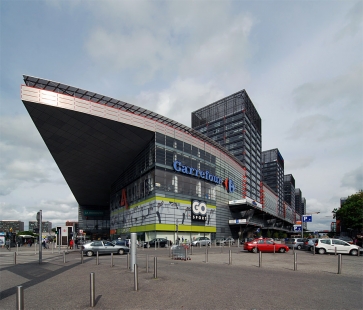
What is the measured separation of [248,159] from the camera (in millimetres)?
126250

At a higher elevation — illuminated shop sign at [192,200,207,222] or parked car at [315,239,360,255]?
A: illuminated shop sign at [192,200,207,222]

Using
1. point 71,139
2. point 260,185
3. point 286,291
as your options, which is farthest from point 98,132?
point 260,185

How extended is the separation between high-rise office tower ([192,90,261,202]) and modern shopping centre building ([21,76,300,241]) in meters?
42.0

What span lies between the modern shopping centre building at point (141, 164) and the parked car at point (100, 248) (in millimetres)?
13804

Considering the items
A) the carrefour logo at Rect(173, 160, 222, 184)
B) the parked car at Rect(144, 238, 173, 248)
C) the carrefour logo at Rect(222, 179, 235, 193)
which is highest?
the carrefour logo at Rect(173, 160, 222, 184)

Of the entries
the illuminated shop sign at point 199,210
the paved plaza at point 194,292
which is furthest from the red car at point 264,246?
the illuminated shop sign at point 199,210

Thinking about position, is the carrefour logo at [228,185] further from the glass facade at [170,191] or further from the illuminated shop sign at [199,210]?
the illuminated shop sign at [199,210]

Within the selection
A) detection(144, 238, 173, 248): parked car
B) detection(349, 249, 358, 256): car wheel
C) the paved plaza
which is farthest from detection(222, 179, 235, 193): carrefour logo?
the paved plaza

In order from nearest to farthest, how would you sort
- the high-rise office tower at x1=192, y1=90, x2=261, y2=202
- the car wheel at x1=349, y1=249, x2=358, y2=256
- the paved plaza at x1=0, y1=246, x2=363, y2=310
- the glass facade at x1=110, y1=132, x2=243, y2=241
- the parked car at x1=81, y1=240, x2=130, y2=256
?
1. the paved plaza at x1=0, y1=246, x2=363, y2=310
2. the car wheel at x1=349, y1=249, x2=358, y2=256
3. the parked car at x1=81, y1=240, x2=130, y2=256
4. the glass facade at x1=110, y1=132, x2=243, y2=241
5. the high-rise office tower at x1=192, y1=90, x2=261, y2=202

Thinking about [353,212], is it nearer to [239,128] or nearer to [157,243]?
[157,243]

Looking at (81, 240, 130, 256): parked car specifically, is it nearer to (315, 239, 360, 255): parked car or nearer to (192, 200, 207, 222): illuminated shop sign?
(315, 239, 360, 255): parked car

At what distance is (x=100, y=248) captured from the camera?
27.6 m

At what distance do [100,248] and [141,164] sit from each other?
26.9m

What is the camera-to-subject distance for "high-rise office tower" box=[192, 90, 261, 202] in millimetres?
121312
